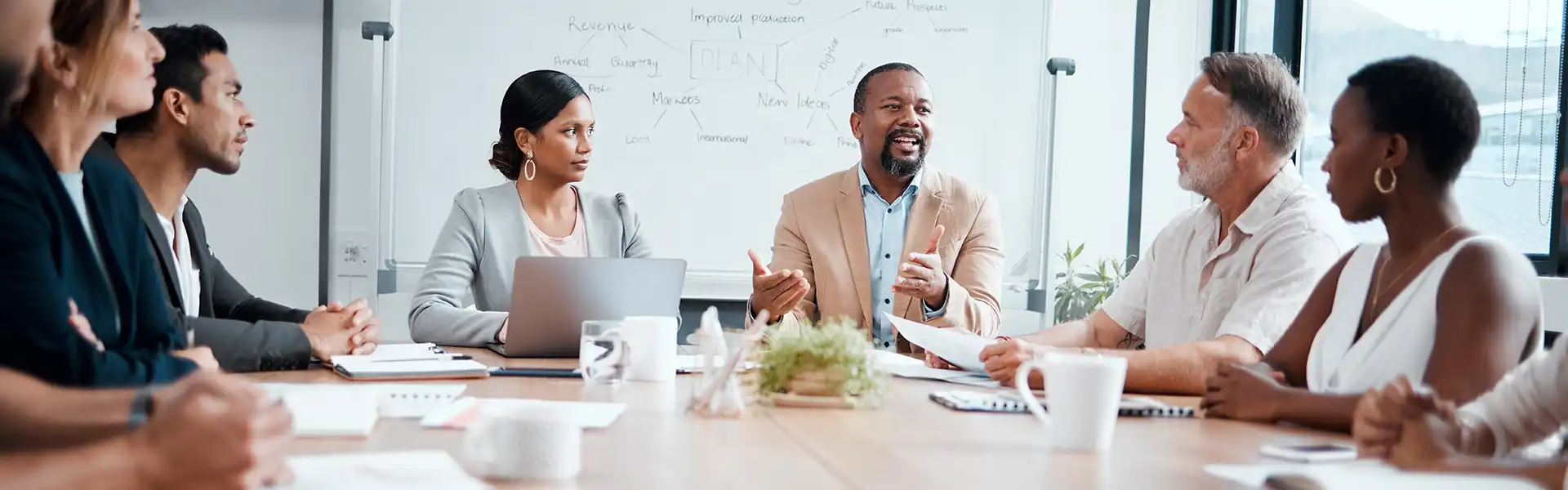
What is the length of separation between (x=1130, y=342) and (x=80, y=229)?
223cm

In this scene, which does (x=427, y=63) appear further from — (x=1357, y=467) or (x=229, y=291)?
(x=1357, y=467)

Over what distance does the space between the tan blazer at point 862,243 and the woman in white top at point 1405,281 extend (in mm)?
1386

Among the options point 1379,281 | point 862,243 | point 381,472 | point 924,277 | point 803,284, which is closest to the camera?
point 381,472

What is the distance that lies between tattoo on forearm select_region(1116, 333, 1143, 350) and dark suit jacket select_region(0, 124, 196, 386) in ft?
6.61

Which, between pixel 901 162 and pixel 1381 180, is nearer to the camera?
pixel 1381 180

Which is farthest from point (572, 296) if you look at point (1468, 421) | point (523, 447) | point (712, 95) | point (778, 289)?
point (712, 95)

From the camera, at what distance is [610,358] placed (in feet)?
6.63

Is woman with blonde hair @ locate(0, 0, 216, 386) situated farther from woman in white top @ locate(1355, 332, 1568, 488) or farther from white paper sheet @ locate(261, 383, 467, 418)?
woman in white top @ locate(1355, 332, 1568, 488)

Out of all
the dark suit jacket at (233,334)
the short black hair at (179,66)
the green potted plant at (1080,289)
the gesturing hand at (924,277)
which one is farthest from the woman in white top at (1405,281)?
the green potted plant at (1080,289)

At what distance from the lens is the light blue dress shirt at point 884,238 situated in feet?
11.3

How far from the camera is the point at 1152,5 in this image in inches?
181

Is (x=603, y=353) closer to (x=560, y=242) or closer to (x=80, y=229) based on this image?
(x=80, y=229)

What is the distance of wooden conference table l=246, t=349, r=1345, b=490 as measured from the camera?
4.21 feet

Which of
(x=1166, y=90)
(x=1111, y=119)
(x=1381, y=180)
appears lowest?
(x=1381, y=180)
